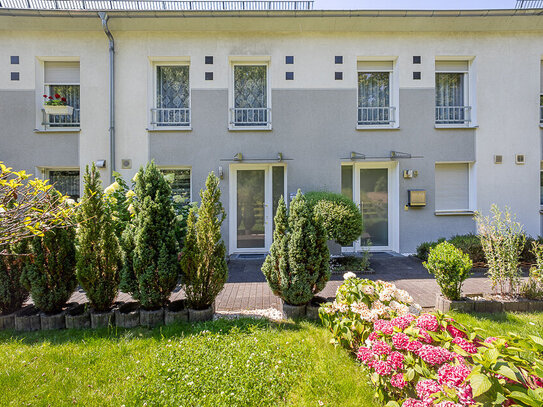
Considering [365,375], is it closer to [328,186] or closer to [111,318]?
[111,318]

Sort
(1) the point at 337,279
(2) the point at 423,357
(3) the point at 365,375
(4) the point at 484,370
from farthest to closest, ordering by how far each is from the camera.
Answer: (1) the point at 337,279 < (3) the point at 365,375 < (2) the point at 423,357 < (4) the point at 484,370

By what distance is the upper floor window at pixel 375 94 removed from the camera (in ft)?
24.9

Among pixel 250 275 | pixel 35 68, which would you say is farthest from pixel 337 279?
pixel 35 68

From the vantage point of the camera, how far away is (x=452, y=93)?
7672 mm

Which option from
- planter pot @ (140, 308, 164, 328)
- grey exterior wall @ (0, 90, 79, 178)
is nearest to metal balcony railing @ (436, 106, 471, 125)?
planter pot @ (140, 308, 164, 328)

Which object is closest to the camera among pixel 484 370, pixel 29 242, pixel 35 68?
pixel 484 370

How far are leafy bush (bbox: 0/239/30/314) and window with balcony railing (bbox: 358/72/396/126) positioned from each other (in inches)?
295

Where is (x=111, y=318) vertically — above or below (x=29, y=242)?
below

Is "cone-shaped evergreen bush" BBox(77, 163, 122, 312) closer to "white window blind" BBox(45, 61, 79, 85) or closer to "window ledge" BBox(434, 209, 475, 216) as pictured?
"white window blind" BBox(45, 61, 79, 85)

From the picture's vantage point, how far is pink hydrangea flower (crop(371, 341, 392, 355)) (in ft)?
6.69

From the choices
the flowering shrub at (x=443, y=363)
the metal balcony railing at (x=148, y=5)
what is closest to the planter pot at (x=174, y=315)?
the flowering shrub at (x=443, y=363)

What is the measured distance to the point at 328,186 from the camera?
290 inches

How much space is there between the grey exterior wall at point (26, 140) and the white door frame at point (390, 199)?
7.50 meters

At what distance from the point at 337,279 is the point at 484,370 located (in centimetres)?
396
